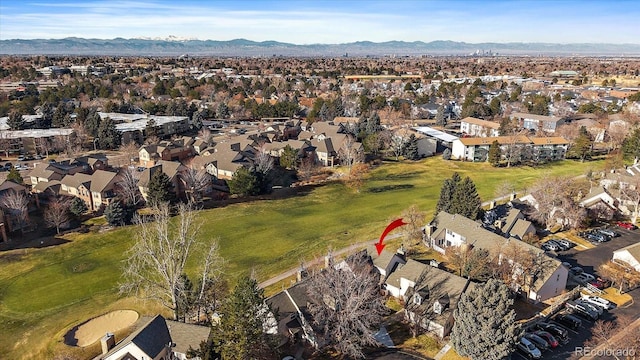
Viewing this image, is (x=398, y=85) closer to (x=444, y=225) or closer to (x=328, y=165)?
(x=328, y=165)

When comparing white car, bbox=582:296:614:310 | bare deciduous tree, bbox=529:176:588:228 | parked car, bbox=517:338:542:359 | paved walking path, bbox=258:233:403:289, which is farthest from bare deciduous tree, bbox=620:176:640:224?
parked car, bbox=517:338:542:359

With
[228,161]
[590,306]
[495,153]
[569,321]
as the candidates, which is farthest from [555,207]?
[228,161]

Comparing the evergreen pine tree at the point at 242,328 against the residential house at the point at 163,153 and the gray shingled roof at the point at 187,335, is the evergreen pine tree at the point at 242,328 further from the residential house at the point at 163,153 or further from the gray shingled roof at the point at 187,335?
the residential house at the point at 163,153

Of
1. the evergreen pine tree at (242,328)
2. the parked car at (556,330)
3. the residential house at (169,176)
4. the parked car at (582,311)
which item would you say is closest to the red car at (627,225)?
the parked car at (582,311)

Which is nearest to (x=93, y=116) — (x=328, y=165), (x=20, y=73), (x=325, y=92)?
(x=328, y=165)

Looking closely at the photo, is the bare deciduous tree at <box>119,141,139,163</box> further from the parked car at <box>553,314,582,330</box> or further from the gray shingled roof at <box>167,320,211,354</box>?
the parked car at <box>553,314,582,330</box>
